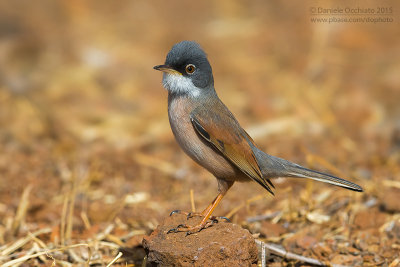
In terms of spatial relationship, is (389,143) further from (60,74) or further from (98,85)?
(60,74)

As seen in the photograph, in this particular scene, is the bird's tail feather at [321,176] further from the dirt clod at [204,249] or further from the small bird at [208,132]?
the dirt clod at [204,249]

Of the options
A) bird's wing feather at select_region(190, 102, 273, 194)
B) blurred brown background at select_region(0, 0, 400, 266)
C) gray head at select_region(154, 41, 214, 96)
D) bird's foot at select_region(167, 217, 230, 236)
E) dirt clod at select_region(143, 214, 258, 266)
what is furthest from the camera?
blurred brown background at select_region(0, 0, 400, 266)

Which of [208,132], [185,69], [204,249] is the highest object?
[185,69]

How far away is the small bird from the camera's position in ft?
16.8

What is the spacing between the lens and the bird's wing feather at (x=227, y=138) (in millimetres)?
5102

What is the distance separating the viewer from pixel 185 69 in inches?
211

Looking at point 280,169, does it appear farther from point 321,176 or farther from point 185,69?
point 185,69

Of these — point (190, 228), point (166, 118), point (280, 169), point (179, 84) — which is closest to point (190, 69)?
point (179, 84)

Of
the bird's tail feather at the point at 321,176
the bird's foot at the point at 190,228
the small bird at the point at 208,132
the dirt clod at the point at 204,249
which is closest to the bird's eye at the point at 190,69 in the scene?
the small bird at the point at 208,132

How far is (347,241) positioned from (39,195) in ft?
13.9

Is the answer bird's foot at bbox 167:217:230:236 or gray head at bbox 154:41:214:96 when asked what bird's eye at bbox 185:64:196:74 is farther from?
bird's foot at bbox 167:217:230:236

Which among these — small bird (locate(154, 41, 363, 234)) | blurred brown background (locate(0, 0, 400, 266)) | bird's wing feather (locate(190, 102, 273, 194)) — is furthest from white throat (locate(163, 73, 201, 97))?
blurred brown background (locate(0, 0, 400, 266))

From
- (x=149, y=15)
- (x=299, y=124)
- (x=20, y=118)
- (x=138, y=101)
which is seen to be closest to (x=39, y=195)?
(x=20, y=118)

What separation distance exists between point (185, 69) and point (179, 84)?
0.17 m
